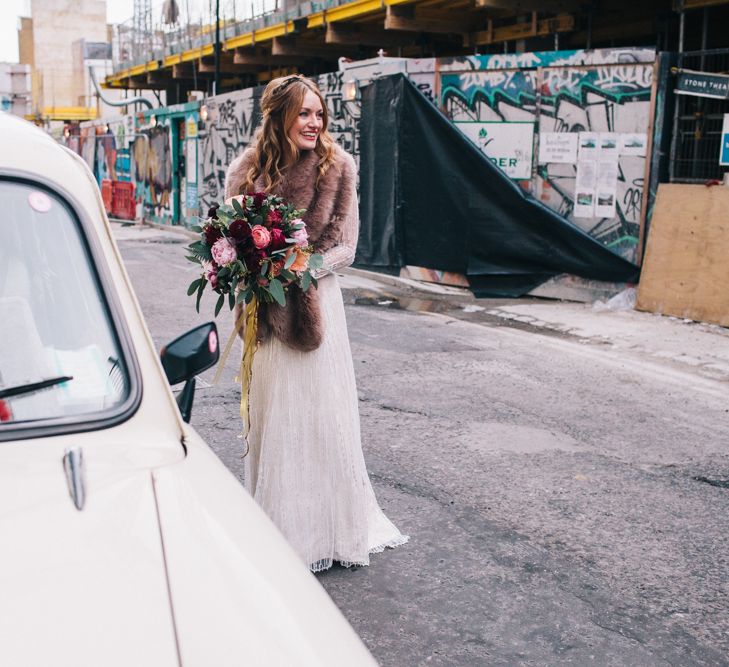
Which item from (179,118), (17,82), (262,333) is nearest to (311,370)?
(262,333)

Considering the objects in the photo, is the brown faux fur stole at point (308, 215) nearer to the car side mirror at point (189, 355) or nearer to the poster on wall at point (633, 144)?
the car side mirror at point (189, 355)

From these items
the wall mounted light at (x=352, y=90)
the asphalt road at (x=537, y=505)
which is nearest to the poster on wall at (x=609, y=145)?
the asphalt road at (x=537, y=505)

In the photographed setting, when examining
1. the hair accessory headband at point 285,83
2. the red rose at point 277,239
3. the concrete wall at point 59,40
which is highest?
the concrete wall at point 59,40

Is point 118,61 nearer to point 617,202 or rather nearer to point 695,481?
point 617,202

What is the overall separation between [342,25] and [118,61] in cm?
1836

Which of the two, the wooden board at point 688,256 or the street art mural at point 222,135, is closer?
the wooden board at point 688,256

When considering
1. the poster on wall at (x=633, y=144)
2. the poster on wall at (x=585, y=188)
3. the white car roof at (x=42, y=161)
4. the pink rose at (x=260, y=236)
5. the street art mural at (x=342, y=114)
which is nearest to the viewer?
the white car roof at (x=42, y=161)

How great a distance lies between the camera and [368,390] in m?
6.97

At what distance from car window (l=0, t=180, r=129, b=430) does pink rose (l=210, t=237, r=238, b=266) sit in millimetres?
1273

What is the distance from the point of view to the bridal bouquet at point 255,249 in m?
3.44

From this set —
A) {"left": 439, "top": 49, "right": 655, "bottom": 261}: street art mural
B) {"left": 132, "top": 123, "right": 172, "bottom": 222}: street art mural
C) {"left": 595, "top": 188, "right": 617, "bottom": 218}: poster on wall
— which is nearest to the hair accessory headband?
{"left": 439, "top": 49, "right": 655, "bottom": 261}: street art mural

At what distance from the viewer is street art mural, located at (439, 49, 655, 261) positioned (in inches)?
429

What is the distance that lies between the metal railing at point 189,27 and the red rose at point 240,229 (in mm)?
17156

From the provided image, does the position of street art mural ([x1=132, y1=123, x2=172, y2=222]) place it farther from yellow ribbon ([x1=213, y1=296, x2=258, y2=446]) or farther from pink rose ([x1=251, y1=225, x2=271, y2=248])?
pink rose ([x1=251, y1=225, x2=271, y2=248])
